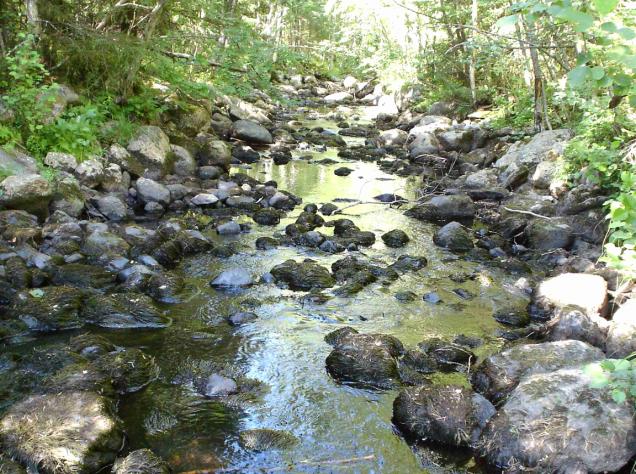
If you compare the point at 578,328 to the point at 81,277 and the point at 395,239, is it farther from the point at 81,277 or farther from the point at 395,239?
the point at 81,277

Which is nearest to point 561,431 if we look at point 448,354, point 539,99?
point 448,354

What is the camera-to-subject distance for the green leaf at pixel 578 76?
2553mm

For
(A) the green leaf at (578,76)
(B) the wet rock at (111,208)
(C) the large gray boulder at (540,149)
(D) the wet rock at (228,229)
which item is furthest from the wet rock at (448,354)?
(C) the large gray boulder at (540,149)

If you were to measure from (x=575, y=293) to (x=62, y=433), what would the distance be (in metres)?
5.83

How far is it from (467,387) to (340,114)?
21346 mm

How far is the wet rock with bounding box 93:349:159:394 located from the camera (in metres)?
5.42

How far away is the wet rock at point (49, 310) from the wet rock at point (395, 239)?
5.11 metres

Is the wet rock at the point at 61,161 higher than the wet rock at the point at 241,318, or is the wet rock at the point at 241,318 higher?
the wet rock at the point at 61,161

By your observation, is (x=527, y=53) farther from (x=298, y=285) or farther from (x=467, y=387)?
(x=467, y=387)

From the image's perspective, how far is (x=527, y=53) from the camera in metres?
15.9

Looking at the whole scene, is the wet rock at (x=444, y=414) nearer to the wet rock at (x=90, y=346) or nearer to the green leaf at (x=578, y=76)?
the wet rock at (x=90, y=346)

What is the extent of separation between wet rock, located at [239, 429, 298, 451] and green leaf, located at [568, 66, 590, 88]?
3.54 meters

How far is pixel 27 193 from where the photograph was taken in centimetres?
898

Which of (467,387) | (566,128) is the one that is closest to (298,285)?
(467,387)
